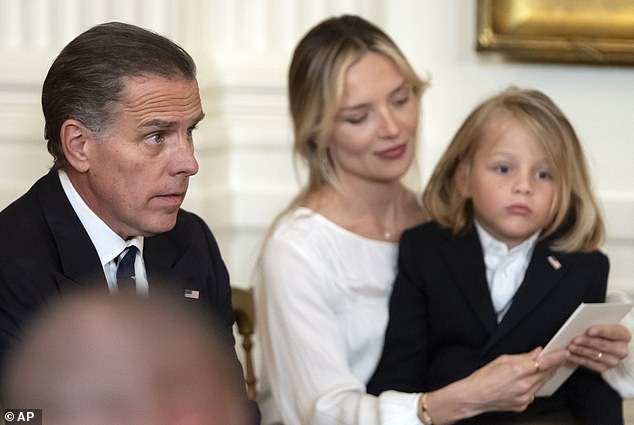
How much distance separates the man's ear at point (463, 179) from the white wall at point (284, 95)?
0.88 m

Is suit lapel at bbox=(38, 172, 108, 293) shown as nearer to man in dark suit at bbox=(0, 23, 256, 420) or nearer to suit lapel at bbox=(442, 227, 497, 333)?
man in dark suit at bbox=(0, 23, 256, 420)

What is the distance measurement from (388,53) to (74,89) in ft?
4.24

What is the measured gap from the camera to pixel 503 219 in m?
Result: 3.23

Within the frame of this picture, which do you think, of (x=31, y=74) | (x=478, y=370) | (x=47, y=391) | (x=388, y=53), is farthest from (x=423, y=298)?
(x=47, y=391)

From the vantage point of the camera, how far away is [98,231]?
2514 millimetres

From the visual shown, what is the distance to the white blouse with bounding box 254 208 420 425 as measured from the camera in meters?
3.23

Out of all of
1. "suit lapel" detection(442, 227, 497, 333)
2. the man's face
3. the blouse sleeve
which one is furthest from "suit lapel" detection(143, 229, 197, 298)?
"suit lapel" detection(442, 227, 497, 333)

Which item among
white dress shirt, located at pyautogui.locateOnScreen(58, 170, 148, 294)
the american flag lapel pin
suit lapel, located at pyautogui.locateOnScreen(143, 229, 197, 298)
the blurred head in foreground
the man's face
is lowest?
the american flag lapel pin

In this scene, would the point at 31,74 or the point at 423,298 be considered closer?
the point at 423,298

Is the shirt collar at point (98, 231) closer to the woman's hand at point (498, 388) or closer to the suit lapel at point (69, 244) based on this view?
the suit lapel at point (69, 244)

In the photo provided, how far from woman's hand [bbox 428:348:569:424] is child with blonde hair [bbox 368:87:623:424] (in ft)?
0.55

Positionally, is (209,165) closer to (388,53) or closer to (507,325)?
(388,53)

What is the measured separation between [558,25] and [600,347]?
1.54 meters

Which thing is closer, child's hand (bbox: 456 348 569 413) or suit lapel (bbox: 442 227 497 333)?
child's hand (bbox: 456 348 569 413)
